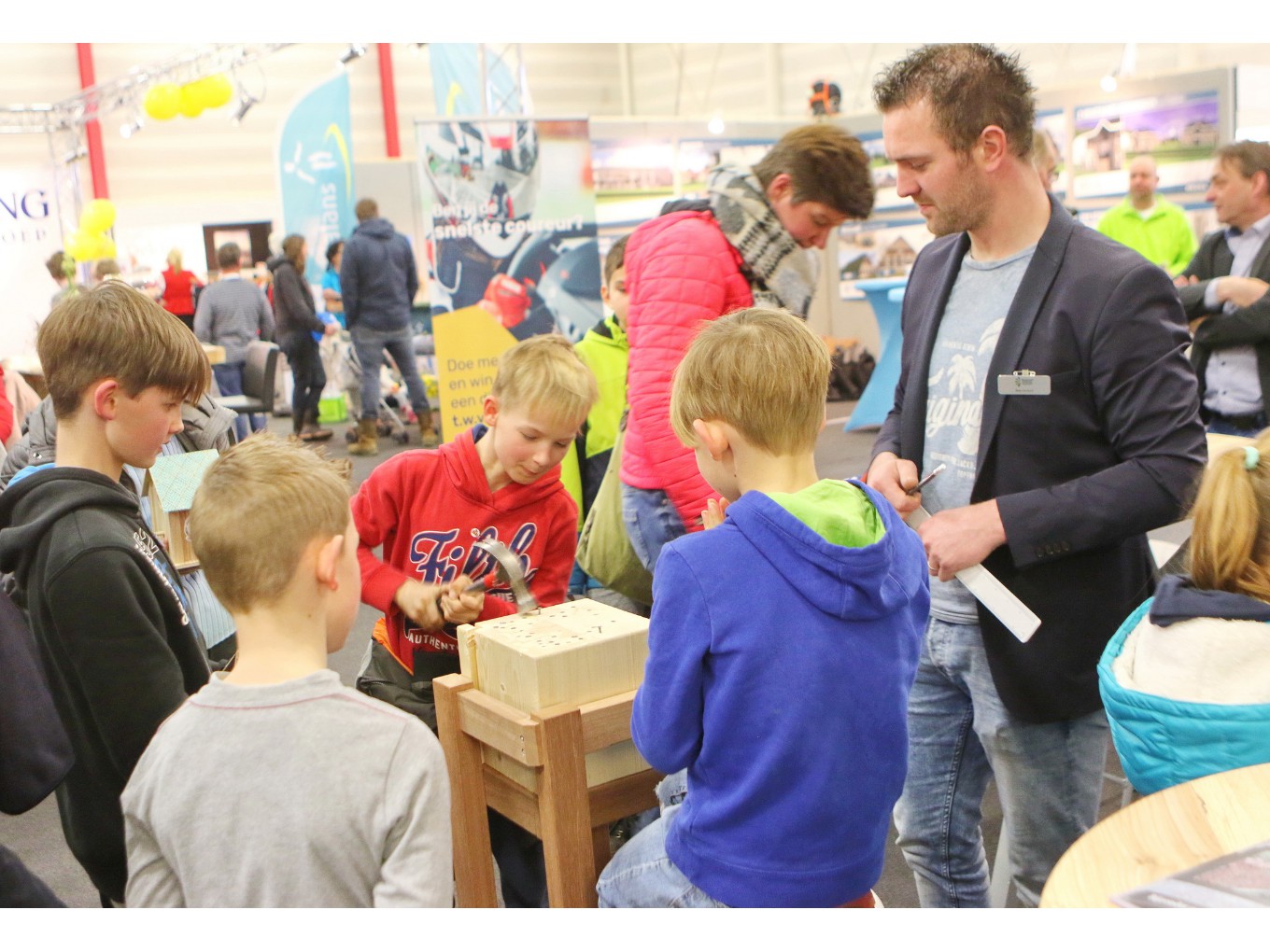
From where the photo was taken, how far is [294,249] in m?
8.54

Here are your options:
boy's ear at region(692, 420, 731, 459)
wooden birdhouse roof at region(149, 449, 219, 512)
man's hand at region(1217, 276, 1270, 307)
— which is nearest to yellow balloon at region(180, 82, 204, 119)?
wooden birdhouse roof at region(149, 449, 219, 512)

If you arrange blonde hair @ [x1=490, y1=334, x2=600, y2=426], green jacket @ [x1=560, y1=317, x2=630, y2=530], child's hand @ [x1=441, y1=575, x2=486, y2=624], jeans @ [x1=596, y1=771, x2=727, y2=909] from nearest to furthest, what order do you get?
1. jeans @ [x1=596, y1=771, x2=727, y2=909]
2. child's hand @ [x1=441, y1=575, x2=486, y2=624]
3. blonde hair @ [x1=490, y1=334, x2=600, y2=426]
4. green jacket @ [x1=560, y1=317, x2=630, y2=530]

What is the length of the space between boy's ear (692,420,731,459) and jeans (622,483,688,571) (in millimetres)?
853

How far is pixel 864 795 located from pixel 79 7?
124cm

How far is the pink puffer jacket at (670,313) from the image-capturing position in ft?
7.07

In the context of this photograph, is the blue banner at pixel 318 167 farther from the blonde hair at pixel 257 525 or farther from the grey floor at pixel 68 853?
the blonde hair at pixel 257 525

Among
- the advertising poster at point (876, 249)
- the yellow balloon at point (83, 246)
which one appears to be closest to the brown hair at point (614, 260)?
the advertising poster at point (876, 249)

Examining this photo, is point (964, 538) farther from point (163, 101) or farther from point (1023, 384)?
point (163, 101)

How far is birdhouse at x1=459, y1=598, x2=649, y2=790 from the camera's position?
1466mm

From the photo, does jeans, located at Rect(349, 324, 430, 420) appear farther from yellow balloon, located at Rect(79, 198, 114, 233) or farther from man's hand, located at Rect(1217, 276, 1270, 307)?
man's hand, located at Rect(1217, 276, 1270, 307)

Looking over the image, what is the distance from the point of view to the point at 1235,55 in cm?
918

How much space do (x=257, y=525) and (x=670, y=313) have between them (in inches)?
45.1

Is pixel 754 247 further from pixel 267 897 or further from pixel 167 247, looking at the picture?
pixel 167 247

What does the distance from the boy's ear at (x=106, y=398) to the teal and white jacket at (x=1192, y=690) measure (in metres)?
1.33
